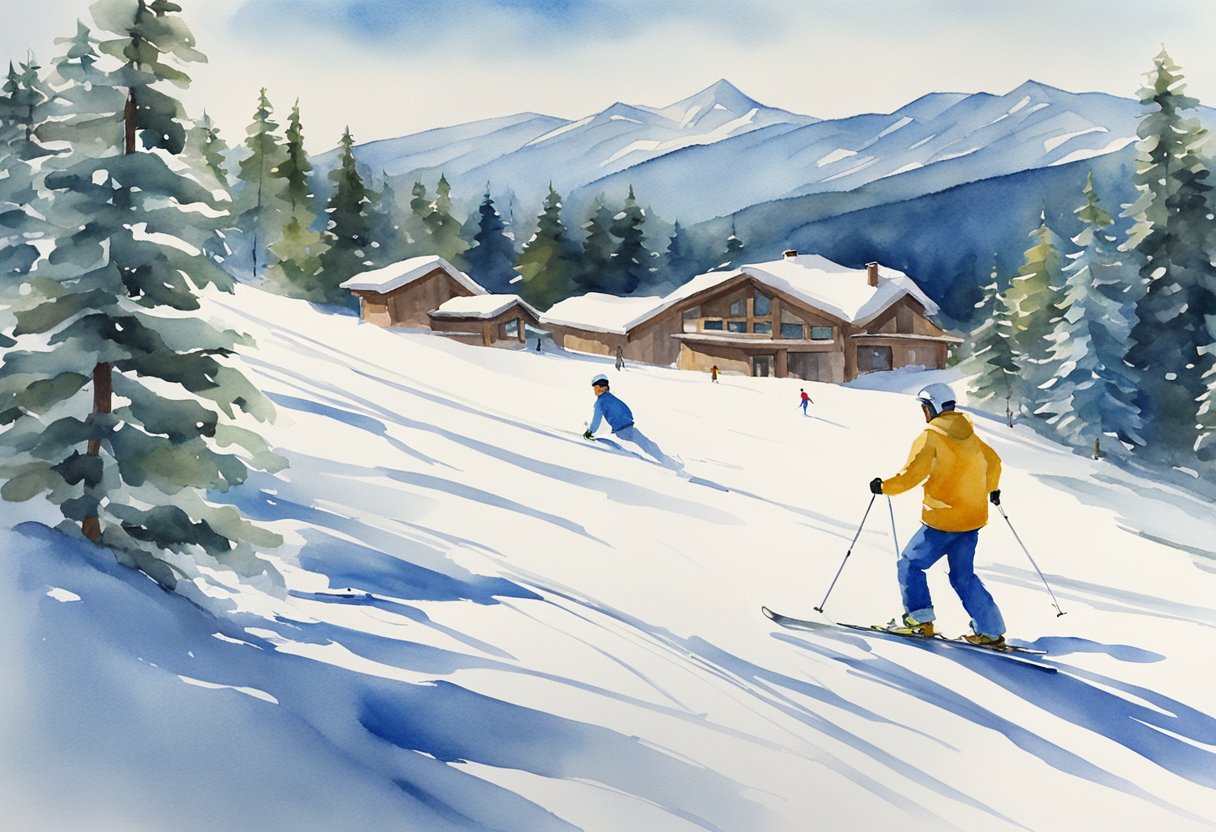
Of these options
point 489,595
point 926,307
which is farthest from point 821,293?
point 489,595

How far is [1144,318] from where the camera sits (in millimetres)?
7664

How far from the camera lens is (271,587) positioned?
3.29 meters

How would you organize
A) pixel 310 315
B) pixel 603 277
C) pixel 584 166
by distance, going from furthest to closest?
pixel 603 277
pixel 310 315
pixel 584 166

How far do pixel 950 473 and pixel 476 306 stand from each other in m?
5.65

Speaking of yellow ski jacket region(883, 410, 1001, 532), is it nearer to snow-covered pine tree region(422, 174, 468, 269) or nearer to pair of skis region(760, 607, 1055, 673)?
pair of skis region(760, 607, 1055, 673)

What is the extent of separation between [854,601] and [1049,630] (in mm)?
1049

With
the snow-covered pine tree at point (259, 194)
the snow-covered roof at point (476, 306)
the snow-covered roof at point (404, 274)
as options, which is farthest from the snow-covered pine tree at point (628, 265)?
the snow-covered pine tree at point (259, 194)

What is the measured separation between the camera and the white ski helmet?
404cm

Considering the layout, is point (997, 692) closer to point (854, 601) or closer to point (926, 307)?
point (854, 601)

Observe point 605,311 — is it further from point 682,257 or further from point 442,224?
point 442,224

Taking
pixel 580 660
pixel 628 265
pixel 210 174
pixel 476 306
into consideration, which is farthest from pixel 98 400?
pixel 628 265

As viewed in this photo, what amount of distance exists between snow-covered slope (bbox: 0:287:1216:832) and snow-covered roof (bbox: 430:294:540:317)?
95.7 inches

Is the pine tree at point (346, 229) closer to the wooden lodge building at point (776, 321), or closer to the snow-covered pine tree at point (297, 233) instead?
the snow-covered pine tree at point (297, 233)

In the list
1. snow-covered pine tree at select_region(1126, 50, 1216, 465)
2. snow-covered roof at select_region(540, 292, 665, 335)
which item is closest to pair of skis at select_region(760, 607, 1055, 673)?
snow-covered pine tree at select_region(1126, 50, 1216, 465)
